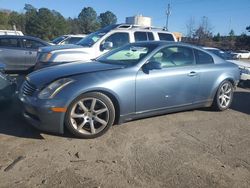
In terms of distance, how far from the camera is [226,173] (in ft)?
11.3

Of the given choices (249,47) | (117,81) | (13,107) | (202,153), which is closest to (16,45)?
(13,107)

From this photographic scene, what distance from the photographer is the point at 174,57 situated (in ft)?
17.5

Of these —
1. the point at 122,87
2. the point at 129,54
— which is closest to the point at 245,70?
the point at 129,54

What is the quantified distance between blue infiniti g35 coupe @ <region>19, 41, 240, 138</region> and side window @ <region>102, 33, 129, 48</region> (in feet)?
9.31

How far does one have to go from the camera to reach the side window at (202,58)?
564 centimetres

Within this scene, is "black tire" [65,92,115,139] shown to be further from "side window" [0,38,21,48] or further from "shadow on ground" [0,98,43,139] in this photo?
"side window" [0,38,21,48]

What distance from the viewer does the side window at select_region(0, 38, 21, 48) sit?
10000mm

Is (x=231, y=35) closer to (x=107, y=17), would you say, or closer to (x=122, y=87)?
(x=107, y=17)

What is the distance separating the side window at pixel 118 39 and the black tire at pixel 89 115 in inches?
172

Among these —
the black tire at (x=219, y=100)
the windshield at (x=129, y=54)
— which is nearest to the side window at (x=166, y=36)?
the black tire at (x=219, y=100)

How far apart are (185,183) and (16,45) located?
8.75m

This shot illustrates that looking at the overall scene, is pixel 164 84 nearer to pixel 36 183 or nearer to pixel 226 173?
pixel 226 173

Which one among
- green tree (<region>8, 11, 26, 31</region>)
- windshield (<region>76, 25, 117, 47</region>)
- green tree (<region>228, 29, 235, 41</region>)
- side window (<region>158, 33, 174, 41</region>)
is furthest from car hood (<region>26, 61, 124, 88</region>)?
green tree (<region>228, 29, 235, 41</region>)

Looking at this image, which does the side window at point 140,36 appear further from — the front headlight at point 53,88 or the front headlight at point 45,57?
the front headlight at point 53,88
